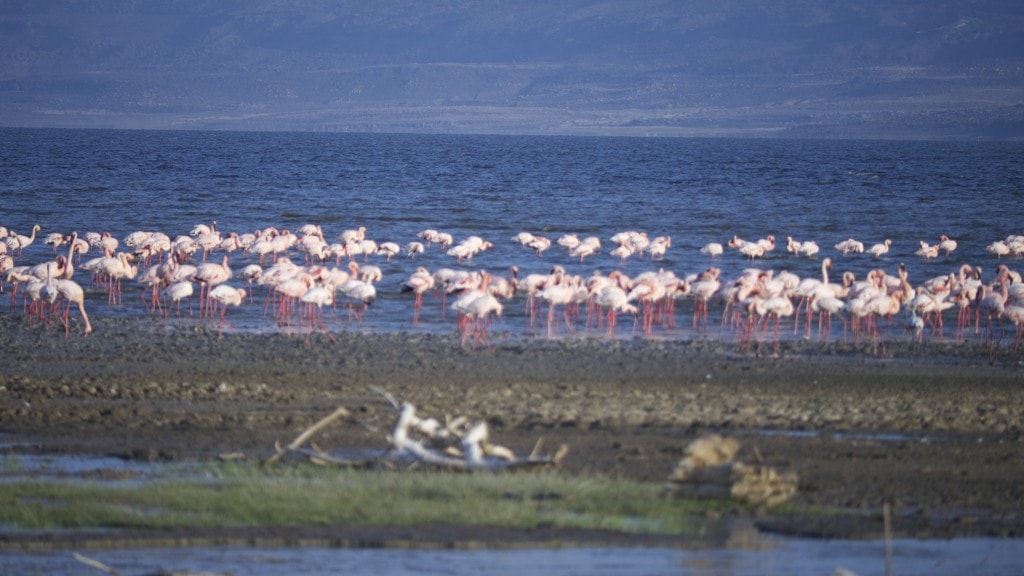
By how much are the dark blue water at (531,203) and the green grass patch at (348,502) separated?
29.3 feet

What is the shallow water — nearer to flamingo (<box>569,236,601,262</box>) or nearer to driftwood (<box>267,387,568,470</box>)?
driftwood (<box>267,387,568,470</box>)

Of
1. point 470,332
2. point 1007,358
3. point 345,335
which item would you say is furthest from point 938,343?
point 345,335

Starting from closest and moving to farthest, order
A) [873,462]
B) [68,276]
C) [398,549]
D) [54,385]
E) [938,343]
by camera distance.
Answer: [398,549] → [873,462] → [54,385] → [938,343] → [68,276]

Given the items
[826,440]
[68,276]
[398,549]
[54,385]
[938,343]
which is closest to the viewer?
[398,549]

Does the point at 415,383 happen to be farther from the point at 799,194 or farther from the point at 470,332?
the point at 799,194

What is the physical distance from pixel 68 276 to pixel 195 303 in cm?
165

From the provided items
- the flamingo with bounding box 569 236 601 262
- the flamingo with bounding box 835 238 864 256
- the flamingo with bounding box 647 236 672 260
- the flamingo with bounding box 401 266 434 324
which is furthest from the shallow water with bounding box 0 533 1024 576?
the flamingo with bounding box 835 238 864 256

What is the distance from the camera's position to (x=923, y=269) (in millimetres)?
27406

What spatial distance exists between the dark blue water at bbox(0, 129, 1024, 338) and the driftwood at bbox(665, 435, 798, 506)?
360 inches

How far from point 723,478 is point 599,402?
11.4 ft

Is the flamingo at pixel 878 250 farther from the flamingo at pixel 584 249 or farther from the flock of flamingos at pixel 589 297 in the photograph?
the flock of flamingos at pixel 589 297

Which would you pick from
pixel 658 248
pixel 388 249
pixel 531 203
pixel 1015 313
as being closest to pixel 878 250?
pixel 658 248

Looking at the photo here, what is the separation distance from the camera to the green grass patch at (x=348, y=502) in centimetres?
852

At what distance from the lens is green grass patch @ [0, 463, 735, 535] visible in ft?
28.0
